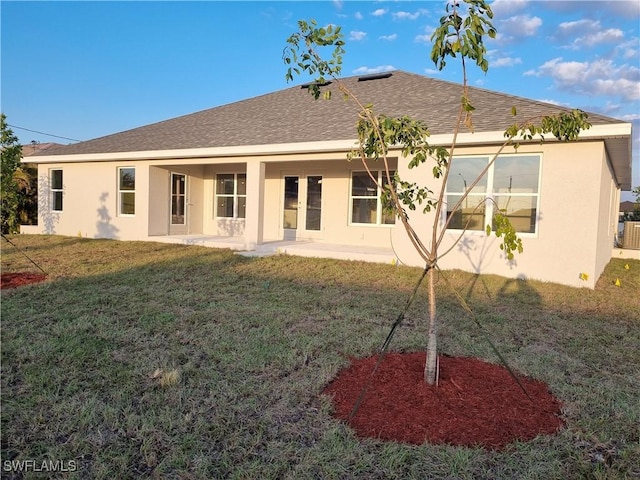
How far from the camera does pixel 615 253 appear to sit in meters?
15.5

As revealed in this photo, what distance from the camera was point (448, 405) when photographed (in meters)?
3.01

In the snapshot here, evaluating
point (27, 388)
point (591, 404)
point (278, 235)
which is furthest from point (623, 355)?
point (278, 235)

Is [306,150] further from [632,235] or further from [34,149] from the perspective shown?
[34,149]

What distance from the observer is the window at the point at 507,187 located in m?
7.99

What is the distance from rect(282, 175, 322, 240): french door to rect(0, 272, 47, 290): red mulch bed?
699 centimetres

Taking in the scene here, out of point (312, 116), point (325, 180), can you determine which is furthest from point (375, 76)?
point (325, 180)

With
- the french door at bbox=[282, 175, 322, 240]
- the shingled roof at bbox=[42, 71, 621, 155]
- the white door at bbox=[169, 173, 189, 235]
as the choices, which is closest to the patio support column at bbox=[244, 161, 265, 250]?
the shingled roof at bbox=[42, 71, 621, 155]

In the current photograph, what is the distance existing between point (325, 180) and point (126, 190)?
642cm

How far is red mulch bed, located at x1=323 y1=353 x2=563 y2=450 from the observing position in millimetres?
2703

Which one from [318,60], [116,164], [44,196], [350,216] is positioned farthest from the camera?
[44,196]

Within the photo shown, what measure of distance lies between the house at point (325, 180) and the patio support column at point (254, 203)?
29mm

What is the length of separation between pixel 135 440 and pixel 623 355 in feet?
15.6

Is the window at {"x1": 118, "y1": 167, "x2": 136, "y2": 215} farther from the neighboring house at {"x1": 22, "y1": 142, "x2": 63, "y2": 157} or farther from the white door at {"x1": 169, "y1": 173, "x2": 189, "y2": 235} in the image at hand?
the neighboring house at {"x1": 22, "y1": 142, "x2": 63, "y2": 157}

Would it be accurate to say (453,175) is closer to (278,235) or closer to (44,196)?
(278,235)
